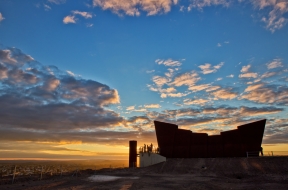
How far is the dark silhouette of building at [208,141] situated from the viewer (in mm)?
39594

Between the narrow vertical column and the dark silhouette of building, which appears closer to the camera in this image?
the dark silhouette of building

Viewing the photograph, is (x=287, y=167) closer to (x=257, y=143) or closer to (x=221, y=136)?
(x=257, y=143)

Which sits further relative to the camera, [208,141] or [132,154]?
[132,154]

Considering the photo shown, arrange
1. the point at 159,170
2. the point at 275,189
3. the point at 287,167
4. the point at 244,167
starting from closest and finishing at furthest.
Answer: the point at 275,189 < the point at 287,167 < the point at 244,167 < the point at 159,170

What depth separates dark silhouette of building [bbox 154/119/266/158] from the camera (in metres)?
39.6

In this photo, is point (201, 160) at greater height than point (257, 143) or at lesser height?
lesser

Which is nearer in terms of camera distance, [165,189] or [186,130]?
[165,189]

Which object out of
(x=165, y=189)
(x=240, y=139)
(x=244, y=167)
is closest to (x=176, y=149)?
(x=240, y=139)

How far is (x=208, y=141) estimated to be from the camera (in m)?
43.1

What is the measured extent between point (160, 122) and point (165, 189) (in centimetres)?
2713

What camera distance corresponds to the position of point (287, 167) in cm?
2980

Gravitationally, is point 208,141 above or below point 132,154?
above

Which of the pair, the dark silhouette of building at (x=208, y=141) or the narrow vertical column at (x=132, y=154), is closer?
the dark silhouette of building at (x=208, y=141)

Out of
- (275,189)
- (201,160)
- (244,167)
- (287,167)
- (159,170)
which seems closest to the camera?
(275,189)
